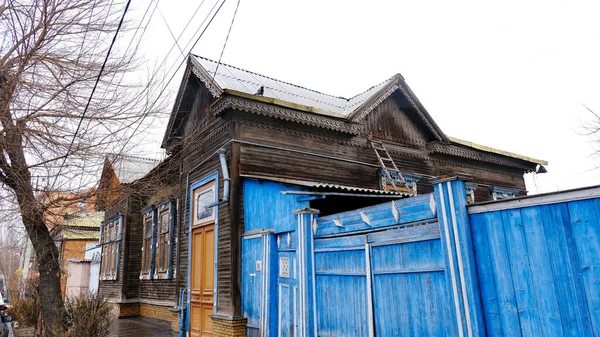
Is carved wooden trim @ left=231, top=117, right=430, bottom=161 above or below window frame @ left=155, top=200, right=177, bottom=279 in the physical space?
above

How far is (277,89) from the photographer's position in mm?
13070

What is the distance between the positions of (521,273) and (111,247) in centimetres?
2025

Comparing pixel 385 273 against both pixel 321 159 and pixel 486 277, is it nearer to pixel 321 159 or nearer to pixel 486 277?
pixel 486 277

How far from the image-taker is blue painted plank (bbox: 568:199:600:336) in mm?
3375

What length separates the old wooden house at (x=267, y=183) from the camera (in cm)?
747

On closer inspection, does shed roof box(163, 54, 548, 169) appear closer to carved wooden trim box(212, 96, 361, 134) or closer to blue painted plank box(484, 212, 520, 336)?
carved wooden trim box(212, 96, 361, 134)

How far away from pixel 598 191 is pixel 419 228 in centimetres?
197

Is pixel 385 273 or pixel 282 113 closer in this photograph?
pixel 385 273

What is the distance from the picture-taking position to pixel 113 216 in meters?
19.7

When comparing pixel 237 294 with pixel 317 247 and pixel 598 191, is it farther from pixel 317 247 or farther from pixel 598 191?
pixel 598 191

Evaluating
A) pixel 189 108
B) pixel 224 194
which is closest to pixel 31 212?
pixel 224 194

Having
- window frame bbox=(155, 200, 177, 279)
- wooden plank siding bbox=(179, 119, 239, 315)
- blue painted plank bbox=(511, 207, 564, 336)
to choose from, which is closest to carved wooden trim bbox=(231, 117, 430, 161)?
wooden plank siding bbox=(179, 119, 239, 315)

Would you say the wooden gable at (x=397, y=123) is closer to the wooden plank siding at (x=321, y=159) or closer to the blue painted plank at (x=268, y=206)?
the wooden plank siding at (x=321, y=159)

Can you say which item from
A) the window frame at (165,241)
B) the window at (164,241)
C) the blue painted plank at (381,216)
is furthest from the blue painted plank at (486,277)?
the window at (164,241)
